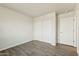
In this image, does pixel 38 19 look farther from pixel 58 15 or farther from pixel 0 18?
pixel 0 18

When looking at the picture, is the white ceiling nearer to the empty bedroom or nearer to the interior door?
the empty bedroom

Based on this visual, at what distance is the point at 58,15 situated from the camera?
5.36 metres

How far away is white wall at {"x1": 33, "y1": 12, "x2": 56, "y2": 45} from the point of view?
4.90 metres

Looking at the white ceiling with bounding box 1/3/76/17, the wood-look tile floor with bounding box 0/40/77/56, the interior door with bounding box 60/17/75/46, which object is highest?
the white ceiling with bounding box 1/3/76/17

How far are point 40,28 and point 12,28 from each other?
245 cm

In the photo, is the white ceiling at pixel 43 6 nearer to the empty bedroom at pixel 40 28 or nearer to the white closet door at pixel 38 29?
the empty bedroom at pixel 40 28

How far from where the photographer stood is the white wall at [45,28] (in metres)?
4.90

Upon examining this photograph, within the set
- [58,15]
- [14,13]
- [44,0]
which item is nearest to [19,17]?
[14,13]

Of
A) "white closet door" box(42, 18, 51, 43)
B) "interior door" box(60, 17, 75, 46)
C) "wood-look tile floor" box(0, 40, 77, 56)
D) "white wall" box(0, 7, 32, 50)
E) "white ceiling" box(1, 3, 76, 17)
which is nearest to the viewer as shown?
"wood-look tile floor" box(0, 40, 77, 56)

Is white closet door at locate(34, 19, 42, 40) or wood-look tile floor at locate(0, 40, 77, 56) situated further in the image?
white closet door at locate(34, 19, 42, 40)

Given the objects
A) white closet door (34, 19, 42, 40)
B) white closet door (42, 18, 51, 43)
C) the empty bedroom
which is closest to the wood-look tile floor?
the empty bedroom

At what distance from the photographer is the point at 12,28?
4.55m

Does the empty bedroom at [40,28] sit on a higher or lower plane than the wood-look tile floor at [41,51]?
higher

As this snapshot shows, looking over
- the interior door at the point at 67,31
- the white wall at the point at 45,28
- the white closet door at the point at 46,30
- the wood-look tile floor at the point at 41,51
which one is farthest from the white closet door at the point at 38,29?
the wood-look tile floor at the point at 41,51
